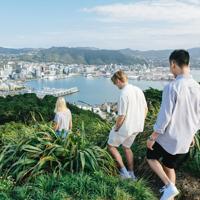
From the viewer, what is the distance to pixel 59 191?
165 inches

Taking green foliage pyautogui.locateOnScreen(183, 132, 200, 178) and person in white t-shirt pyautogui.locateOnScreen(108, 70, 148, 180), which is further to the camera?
green foliage pyautogui.locateOnScreen(183, 132, 200, 178)

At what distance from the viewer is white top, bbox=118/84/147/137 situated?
17.3ft

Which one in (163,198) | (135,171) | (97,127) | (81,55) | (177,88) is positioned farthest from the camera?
(81,55)

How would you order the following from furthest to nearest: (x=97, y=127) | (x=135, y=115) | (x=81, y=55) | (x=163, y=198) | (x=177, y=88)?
(x=81, y=55), (x=97, y=127), (x=135, y=115), (x=163, y=198), (x=177, y=88)

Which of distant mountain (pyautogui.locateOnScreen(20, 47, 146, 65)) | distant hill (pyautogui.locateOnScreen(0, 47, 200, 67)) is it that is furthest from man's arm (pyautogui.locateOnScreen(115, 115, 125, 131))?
distant mountain (pyautogui.locateOnScreen(20, 47, 146, 65))

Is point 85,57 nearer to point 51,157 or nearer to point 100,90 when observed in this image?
point 100,90

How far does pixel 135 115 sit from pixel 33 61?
178089 mm

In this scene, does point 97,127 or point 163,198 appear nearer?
point 163,198

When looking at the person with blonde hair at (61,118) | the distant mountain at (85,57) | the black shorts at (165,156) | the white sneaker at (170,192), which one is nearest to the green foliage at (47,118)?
the person with blonde hair at (61,118)

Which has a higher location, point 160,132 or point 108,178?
point 160,132

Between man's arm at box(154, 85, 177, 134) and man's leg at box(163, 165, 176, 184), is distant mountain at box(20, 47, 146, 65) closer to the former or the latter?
man's leg at box(163, 165, 176, 184)

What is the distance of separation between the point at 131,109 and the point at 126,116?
11 centimetres

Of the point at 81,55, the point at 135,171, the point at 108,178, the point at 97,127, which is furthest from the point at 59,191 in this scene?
the point at 81,55

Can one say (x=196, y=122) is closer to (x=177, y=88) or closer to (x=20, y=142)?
(x=177, y=88)
